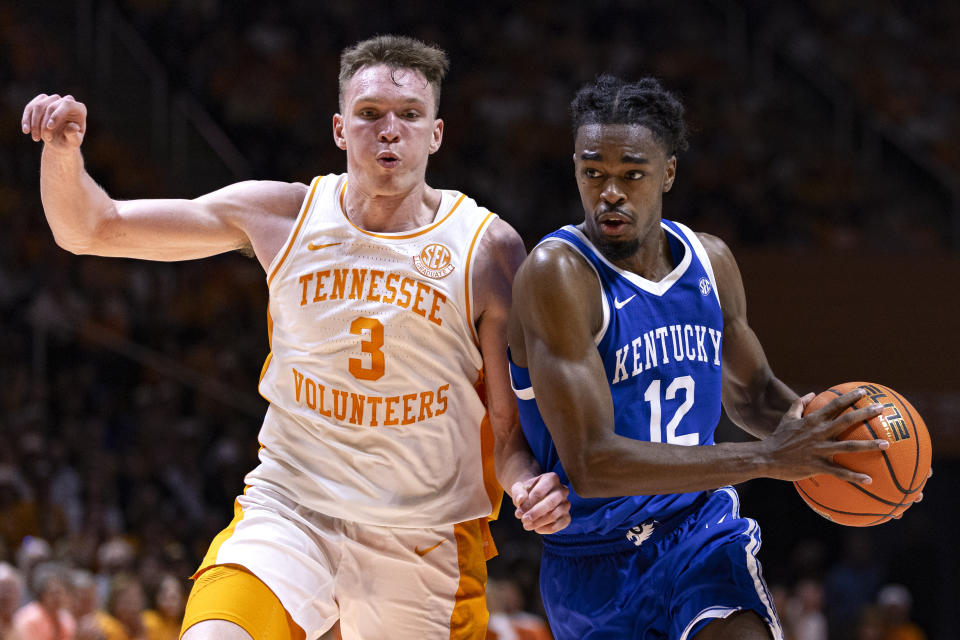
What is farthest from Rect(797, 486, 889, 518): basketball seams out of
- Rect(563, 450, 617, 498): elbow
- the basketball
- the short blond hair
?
the short blond hair

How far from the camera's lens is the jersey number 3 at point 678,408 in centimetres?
341

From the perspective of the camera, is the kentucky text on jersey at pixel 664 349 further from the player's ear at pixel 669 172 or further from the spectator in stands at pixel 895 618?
the spectator in stands at pixel 895 618

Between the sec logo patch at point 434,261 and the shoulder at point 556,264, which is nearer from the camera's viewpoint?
the shoulder at point 556,264

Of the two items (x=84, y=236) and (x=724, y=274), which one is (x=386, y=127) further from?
(x=724, y=274)

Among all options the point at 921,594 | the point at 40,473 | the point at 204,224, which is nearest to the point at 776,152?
the point at 921,594

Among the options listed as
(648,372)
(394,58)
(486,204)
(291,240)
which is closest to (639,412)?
(648,372)

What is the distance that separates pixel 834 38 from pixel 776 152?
2.89 m

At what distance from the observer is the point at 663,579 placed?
3336mm

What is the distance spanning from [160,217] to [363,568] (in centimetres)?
128

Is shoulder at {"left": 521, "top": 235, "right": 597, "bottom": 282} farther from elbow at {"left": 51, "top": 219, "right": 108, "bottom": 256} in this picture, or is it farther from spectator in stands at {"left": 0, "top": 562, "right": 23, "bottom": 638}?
spectator in stands at {"left": 0, "top": 562, "right": 23, "bottom": 638}

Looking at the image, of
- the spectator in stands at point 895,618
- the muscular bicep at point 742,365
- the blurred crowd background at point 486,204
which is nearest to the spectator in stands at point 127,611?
the blurred crowd background at point 486,204

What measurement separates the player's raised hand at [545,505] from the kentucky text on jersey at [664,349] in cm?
35

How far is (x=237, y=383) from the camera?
390 inches

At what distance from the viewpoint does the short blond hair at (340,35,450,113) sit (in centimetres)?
384
